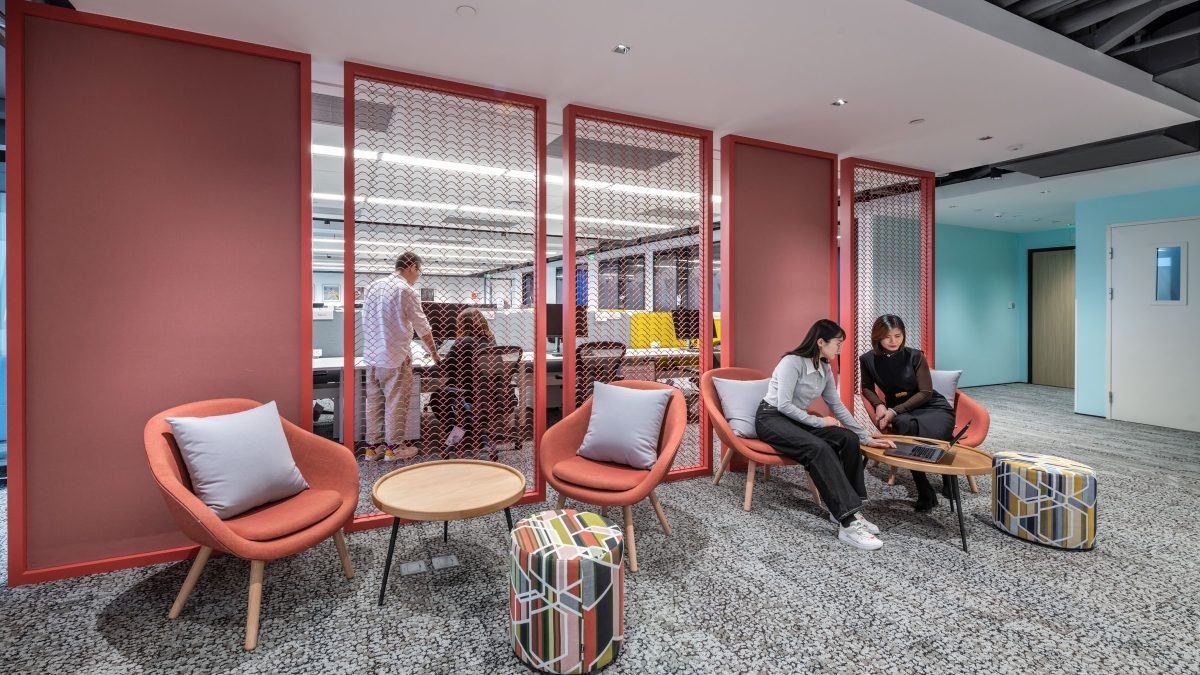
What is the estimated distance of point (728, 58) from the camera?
10.4ft

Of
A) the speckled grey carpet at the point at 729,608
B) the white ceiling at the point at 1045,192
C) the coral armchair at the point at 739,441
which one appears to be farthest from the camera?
the white ceiling at the point at 1045,192

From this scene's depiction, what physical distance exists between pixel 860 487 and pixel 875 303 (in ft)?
9.94

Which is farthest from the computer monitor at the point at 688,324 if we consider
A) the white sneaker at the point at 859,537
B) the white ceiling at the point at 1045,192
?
the white ceiling at the point at 1045,192

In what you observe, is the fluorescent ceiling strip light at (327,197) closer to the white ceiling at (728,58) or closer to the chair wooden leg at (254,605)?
the white ceiling at (728,58)

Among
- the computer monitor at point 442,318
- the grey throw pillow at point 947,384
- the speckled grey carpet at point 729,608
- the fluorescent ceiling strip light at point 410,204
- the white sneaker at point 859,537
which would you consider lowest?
the speckled grey carpet at point 729,608

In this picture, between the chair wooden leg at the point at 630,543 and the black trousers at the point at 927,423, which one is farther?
the black trousers at the point at 927,423

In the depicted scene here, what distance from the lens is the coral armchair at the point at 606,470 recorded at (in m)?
2.83

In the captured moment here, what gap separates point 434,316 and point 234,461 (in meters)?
1.95

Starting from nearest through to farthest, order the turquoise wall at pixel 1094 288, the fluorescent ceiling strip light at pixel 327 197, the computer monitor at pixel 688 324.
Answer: the computer monitor at pixel 688 324, the turquoise wall at pixel 1094 288, the fluorescent ceiling strip light at pixel 327 197

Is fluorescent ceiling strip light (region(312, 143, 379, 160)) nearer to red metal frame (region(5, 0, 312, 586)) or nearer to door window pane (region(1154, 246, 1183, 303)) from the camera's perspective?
red metal frame (region(5, 0, 312, 586))

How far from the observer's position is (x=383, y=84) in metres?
3.42

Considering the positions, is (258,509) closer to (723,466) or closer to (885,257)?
(723,466)

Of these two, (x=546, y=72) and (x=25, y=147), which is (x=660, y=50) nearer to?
(x=546, y=72)

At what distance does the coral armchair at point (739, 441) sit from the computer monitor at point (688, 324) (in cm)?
61
